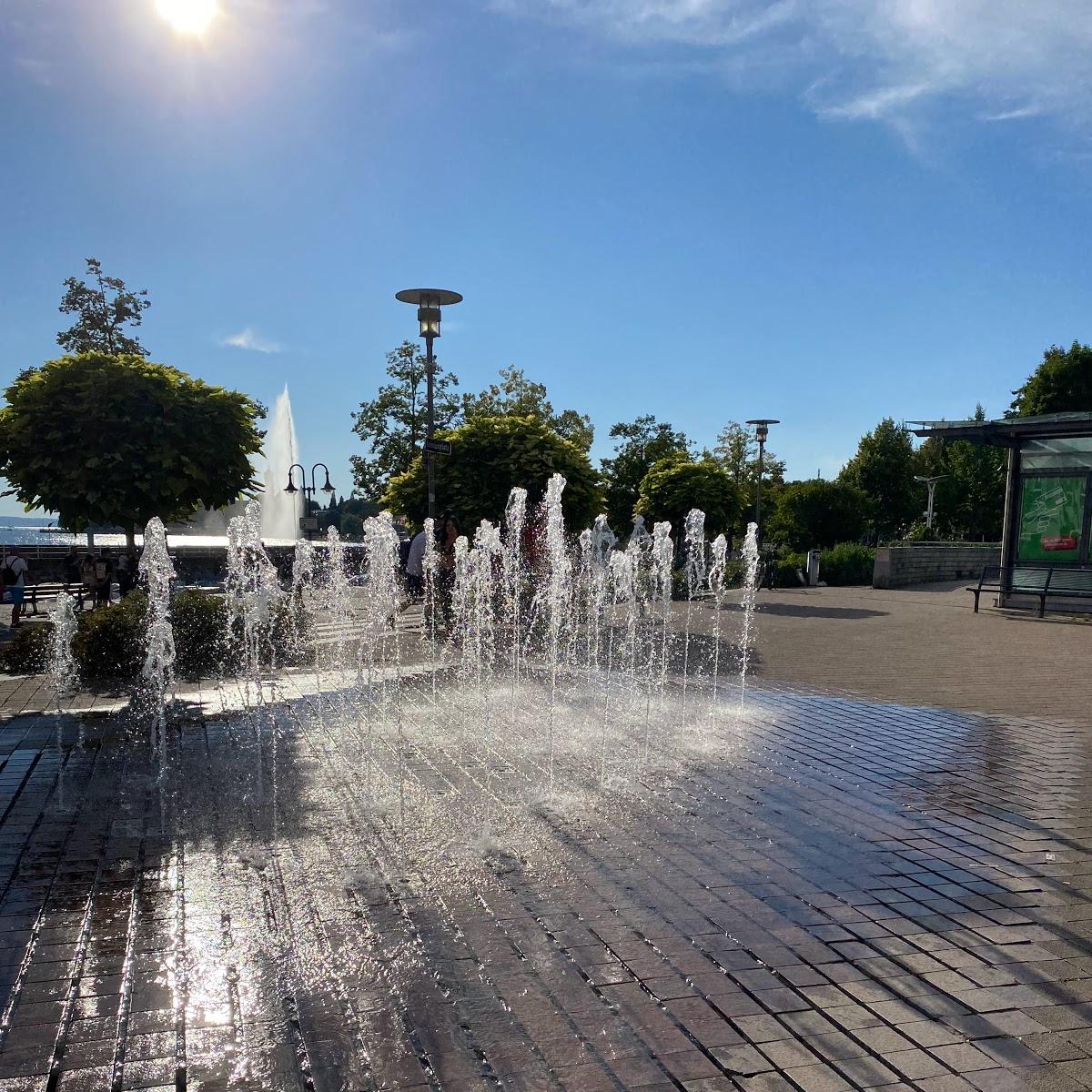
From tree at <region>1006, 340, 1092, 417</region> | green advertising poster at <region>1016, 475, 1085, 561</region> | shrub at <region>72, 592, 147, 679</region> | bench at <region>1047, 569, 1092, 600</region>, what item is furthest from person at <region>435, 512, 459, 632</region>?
tree at <region>1006, 340, 1092, 417</region>

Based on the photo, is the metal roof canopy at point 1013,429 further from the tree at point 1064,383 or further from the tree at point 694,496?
the tree at point 1064,383

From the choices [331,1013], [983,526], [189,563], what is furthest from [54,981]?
[983,526]

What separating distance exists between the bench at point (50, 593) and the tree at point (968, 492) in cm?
4688

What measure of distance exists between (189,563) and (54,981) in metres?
24.0

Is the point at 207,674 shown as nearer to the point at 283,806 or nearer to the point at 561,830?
the point at 283,806

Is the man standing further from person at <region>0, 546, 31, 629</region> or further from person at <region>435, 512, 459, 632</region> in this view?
person at <region>0, 546, 31, 629</region>

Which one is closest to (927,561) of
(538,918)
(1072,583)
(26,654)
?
(1072,583)

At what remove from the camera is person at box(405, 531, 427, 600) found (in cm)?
1404

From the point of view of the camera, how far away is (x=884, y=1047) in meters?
2.78

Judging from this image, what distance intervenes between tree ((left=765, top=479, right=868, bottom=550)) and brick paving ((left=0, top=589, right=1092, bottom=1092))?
2912 cm

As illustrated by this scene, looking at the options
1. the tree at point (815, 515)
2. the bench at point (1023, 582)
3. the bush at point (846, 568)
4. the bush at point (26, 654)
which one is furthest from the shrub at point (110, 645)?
the tree at point (815, 515)

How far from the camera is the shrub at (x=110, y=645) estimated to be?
927 centimetres

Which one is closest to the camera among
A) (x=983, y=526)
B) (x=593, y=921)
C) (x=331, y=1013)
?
(x=331, y=1013)

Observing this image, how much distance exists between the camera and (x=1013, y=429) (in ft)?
58.2
